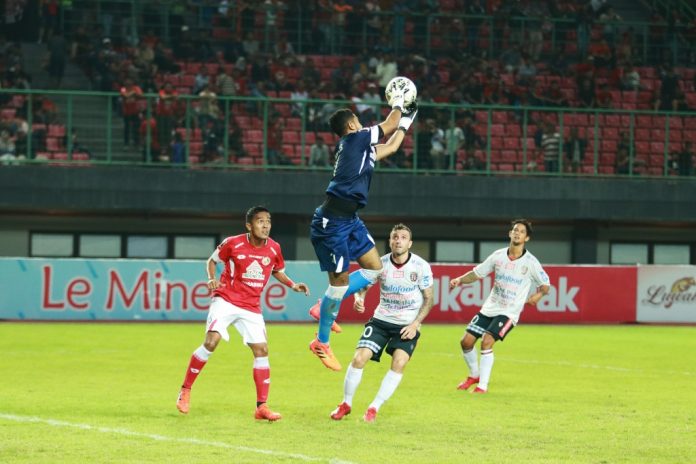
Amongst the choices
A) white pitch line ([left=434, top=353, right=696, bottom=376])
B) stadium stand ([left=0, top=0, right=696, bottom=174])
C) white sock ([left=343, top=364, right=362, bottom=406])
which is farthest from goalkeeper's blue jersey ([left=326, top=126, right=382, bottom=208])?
stadium stand ([left=0, top=0, right=696, bottom=174])

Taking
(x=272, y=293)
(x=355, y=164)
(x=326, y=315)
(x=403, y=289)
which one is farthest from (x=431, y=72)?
(x=355, y=164)

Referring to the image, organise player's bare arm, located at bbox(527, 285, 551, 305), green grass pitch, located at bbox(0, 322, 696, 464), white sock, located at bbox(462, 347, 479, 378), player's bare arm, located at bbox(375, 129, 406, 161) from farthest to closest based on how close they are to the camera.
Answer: white sock, located at bbox(462, 347, 479, 378) < player's bare arm, located at bbox(527, 285, 551, 305) < player's bare arm, located at bbox(375, 129, 406, 161) < green grass pitch, located at bbox(0, 322, 696, 464)

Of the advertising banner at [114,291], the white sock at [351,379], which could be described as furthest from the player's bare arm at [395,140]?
the advertising banner at [114,291]

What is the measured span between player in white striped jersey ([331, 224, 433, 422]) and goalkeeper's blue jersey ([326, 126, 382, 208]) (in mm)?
696

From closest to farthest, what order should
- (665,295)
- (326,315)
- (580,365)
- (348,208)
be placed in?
1. (348,208)
2. (326,315)
3. (580,365)
4. (665,295)

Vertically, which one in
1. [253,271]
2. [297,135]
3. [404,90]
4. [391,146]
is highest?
[297,135]

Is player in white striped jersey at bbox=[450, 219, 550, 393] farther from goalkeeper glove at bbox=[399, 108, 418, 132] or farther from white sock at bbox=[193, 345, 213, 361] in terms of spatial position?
white sock at bbox=[193, 345, 213, 361]

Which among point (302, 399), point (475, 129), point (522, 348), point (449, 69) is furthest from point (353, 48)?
point (302, 399)

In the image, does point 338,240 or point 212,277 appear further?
point 338,240

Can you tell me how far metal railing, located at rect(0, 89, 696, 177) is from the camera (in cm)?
2944

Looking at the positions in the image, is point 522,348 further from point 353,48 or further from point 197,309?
point 353,48

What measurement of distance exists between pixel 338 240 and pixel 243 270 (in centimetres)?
94

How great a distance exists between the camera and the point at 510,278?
49.1ft

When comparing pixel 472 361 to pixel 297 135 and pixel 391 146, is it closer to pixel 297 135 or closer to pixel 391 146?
pixel 391 146
